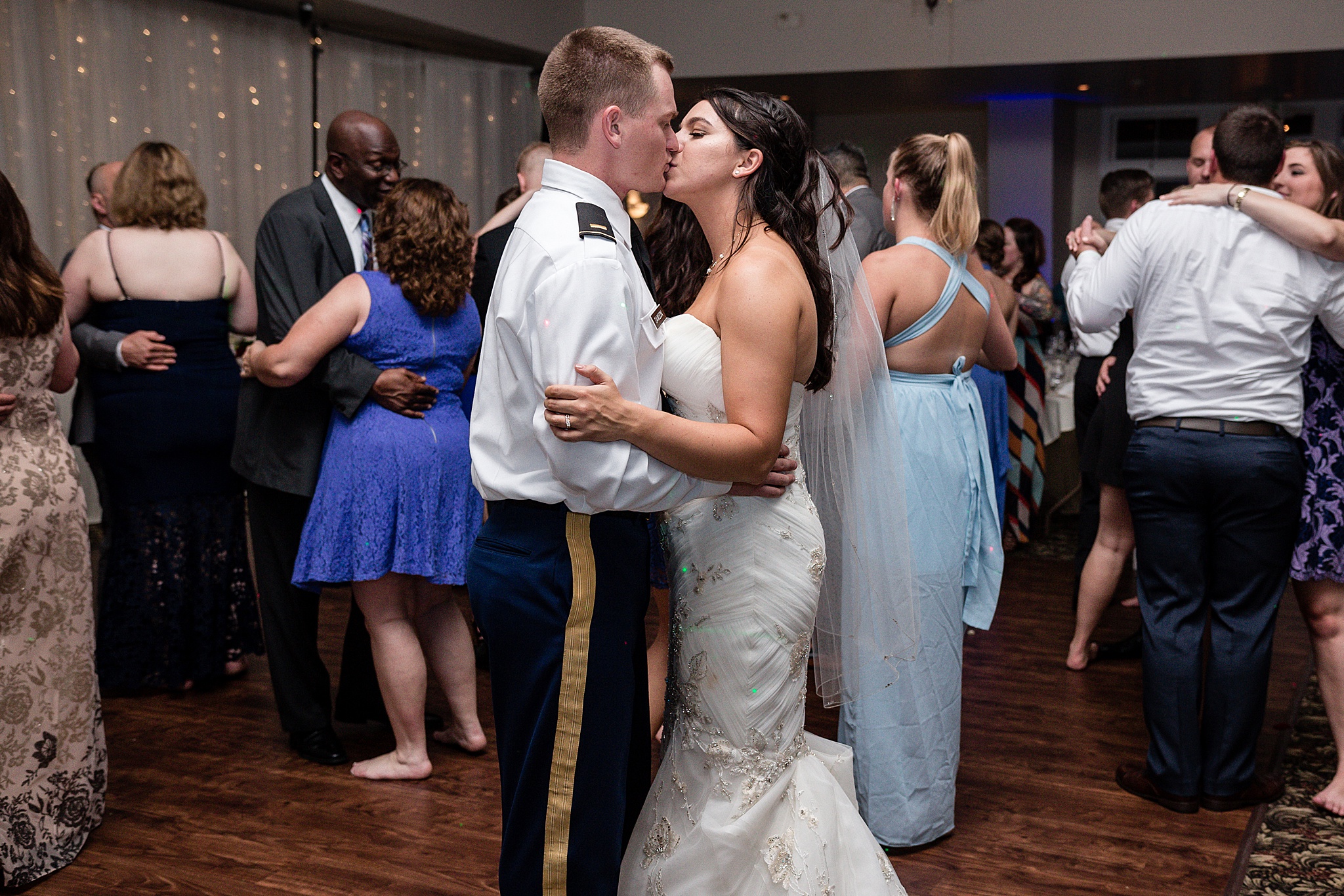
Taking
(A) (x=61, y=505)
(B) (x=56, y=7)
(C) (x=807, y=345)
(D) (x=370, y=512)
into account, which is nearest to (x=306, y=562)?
(D) (x=370, y=512)

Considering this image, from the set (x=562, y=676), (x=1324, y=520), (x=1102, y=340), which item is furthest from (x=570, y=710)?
(x=1102, y=340)

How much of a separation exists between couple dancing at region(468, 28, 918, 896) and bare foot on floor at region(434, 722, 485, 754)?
4.83 ft

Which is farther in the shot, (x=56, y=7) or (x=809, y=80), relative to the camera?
(x=809, y=80)

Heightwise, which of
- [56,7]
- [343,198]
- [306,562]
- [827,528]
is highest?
[56,7]

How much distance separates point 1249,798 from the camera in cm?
312

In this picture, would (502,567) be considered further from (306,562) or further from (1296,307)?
(1296,307)

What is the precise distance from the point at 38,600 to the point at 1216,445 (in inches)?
113

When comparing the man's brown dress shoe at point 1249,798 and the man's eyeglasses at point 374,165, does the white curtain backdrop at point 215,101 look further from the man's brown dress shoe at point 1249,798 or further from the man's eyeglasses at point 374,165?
the man's brown dress shoe at point 1249,798

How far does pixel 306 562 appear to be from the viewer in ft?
10.1

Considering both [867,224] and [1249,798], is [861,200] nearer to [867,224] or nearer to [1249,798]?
[867,224]

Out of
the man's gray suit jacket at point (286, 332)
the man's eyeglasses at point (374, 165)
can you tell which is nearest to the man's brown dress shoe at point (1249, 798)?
the man's gray suit jacket at point (286, 332)

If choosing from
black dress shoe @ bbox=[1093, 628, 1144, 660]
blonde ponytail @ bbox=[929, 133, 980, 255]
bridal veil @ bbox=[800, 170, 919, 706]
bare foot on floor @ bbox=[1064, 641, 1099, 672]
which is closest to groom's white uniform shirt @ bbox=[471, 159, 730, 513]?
bridal veil @ bbox=[800, 170, 919, 706]

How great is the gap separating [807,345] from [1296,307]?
165 centimetres

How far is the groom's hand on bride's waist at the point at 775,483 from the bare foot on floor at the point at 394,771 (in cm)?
169
